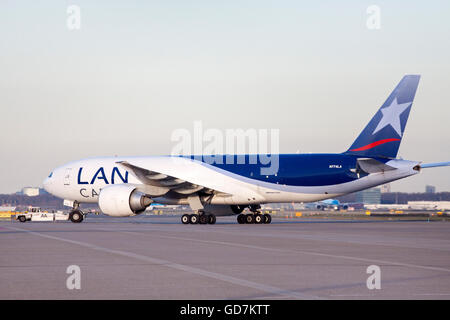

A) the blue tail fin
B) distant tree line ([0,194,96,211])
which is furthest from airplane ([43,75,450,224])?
distant tree line ([0,194,96,211])

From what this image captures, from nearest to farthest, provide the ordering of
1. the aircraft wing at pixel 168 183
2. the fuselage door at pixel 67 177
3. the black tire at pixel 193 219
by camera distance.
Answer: the aircraft wing at pixel 168 183 < the black tire at pixel 193 219 < the fuselage door at pixel 67 177

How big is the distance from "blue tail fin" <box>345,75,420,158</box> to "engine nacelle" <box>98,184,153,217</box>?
14.1m

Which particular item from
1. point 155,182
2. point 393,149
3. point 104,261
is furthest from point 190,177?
point 104,261

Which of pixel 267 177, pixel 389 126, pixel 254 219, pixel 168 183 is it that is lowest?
pixel 254 219

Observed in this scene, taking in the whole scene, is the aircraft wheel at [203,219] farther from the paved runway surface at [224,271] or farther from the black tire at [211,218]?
the paved runway surface at [224,271]

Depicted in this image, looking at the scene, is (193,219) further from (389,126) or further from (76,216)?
(389,126)

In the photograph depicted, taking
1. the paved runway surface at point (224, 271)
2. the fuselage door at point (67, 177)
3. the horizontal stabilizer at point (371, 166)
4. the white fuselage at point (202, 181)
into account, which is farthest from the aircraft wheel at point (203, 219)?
the paved runway surface at point (224, 271)

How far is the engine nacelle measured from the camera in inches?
1528

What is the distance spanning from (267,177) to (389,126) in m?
8.20

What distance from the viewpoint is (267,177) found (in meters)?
40.6

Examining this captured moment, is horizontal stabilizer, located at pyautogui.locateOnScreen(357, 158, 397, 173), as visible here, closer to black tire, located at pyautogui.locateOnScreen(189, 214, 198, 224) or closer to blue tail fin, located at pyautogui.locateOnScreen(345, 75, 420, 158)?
blue tail fin, located at pyautogui.locateOnScreen(345, 75, 420, 158)

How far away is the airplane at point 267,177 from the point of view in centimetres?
3903

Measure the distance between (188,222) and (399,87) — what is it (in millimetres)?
15734

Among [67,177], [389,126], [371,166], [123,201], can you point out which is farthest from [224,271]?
[67,177]
